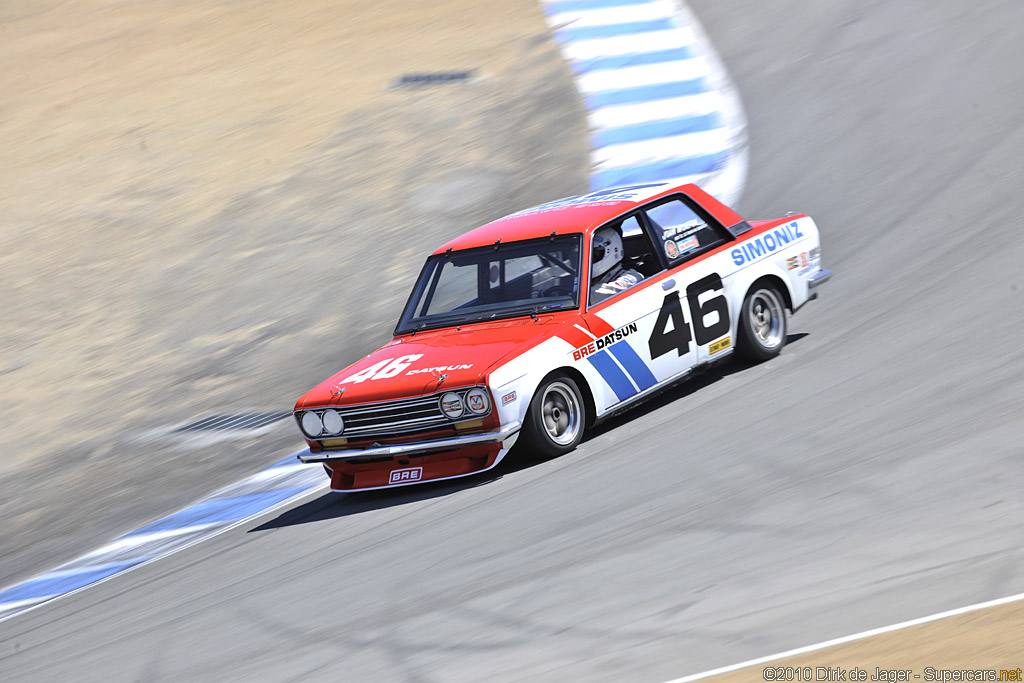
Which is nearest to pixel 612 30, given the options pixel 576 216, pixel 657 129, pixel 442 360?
pixel 657 129

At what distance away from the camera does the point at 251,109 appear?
17.7 m

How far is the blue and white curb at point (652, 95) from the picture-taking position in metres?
13.2

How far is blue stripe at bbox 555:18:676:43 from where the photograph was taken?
18.2 m

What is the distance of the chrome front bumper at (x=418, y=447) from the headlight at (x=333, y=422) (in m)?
0.13

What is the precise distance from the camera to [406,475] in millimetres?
7141

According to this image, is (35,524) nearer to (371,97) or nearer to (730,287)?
(730,287)

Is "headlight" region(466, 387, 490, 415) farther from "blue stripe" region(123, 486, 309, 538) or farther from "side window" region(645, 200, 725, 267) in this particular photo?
"side window" region(645, 200, 725, 267)

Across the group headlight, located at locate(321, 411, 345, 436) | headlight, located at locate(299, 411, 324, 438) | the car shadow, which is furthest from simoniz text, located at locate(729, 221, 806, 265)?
headlight, located at locate(299, 411, 324, 438)

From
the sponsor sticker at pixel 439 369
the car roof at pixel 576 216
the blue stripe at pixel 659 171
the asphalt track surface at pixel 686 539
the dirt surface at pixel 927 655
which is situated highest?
the blue stripe at pixel 659 171

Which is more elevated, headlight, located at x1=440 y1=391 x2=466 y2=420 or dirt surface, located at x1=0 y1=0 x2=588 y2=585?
dirt surface, located at x1=0 y1=0 x2=588 y2=585

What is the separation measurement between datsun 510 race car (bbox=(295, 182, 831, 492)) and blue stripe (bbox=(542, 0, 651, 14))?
11.6m

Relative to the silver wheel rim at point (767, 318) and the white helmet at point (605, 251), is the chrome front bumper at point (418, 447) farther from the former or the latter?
the silver wheel rim at point (767, 318)

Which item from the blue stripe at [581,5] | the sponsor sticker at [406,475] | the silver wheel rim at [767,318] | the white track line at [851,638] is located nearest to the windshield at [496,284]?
the sponsor sticker at [406,475]

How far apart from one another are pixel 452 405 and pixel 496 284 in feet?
4.13
